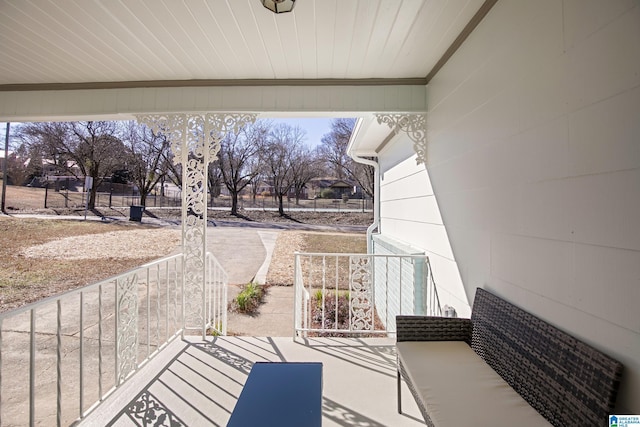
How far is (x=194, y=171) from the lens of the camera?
2.92 m

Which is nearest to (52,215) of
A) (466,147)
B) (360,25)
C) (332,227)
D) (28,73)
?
(28,73)

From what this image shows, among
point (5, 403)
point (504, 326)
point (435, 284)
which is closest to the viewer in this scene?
point (504, 326)

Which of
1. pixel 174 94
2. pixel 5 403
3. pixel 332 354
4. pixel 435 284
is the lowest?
pixel 5 403

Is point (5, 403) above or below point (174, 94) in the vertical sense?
below

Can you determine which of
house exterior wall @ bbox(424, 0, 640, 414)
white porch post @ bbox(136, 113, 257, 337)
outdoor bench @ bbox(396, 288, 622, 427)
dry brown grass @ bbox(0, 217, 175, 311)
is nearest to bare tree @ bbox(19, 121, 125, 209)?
dry brown grass @ bbox(0, 217, 175, 311)

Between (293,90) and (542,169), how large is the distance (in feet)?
7.50

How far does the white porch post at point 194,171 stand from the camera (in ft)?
9.49

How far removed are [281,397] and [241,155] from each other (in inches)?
536

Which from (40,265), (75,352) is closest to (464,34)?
(75,352)

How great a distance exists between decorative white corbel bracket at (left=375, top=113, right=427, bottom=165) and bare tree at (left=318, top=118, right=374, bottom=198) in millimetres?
10000

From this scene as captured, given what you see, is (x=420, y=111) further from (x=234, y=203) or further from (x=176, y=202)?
(x=234, y=203)

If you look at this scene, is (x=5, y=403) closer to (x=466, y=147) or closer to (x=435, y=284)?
(x=435, y=284)

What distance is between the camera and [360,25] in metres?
1.94

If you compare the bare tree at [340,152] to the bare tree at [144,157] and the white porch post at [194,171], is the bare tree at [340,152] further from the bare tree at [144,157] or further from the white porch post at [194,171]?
the white porch post at [194,171]
